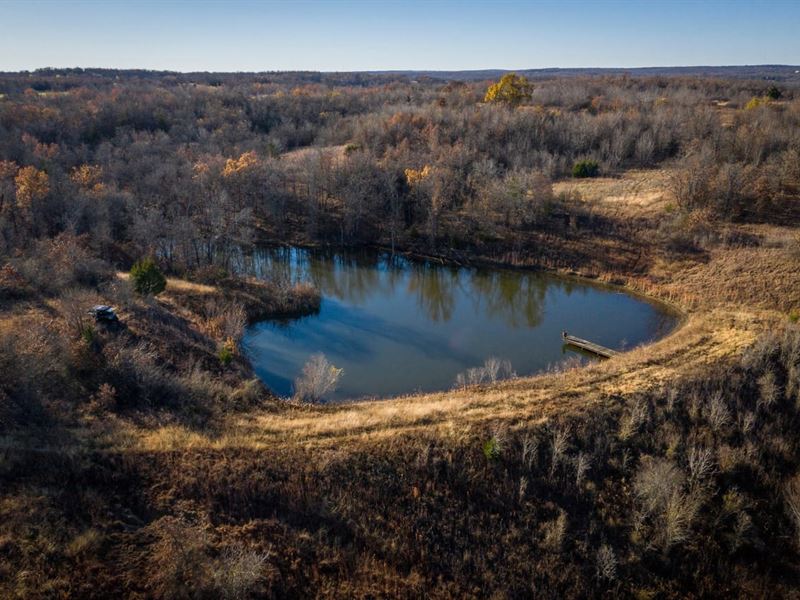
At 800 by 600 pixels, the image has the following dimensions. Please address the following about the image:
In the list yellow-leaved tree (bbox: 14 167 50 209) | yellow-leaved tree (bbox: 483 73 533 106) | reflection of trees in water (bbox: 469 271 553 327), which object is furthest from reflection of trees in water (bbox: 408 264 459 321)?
yellow-leaved tree (bbox: 483 73 533 106)

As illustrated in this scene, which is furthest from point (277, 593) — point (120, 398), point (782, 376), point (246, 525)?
point (782, 376)

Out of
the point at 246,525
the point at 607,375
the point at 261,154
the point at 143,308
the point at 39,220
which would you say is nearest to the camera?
the point at 246,525

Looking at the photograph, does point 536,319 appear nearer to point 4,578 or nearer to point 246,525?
point 246,525

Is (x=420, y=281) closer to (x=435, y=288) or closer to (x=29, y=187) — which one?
(x=435, y=288)

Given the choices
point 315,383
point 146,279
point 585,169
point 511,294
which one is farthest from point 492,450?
point 585,169

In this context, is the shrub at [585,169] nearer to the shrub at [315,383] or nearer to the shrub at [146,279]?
the shrub at [315,383]

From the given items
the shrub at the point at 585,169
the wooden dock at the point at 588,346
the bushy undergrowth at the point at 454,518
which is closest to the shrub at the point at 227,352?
the bushy undergrowth at the point at 454,518
